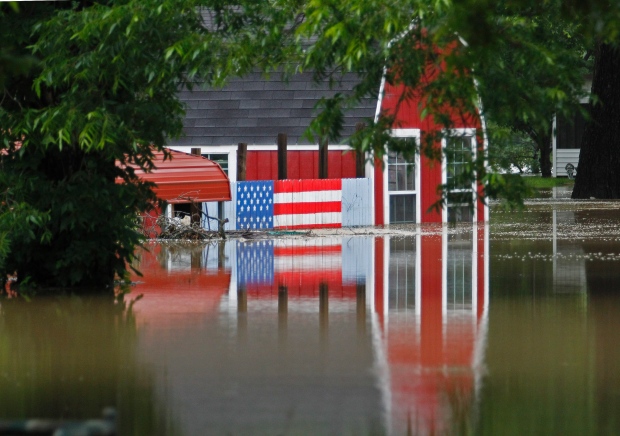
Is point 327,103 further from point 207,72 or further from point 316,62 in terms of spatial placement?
point 207,72

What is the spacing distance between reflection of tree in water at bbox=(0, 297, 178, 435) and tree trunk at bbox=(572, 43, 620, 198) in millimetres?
26306

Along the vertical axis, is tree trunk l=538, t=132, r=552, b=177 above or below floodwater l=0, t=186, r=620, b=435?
above

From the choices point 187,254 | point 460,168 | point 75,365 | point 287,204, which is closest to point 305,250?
point 187,254

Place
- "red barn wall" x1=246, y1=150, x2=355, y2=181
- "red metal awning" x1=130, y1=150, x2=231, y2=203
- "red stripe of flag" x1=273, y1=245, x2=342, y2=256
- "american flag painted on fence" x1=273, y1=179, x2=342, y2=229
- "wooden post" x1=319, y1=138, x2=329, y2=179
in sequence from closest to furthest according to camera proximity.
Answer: "red stripe of flag" x1=273, y1=245, x2=342, y2=256 → "red metal awning" x1=130, y1=150, x2=231, y2=203 → "american flag painted on fence" x1=273, y1=179, x2=342, y2=229 → "wooden post" x1=319, y1=138, x2=329, y2=179 → "red barn wall" x1=246, y1=150, x2=355, y2=181

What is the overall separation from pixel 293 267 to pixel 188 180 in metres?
6.96

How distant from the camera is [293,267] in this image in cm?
1875

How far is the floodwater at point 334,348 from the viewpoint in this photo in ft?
26.3

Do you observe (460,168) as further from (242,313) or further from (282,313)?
(242,313)

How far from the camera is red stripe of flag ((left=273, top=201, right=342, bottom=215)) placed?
27359mm

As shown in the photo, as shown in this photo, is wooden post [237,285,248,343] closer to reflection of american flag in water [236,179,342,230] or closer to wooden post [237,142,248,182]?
reflection of american flag in water [236,179,342,230]

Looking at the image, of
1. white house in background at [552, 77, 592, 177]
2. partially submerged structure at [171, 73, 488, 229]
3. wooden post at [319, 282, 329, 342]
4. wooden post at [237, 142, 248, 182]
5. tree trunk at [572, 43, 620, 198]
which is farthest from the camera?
white house in background at [552, 77, 592, 177]

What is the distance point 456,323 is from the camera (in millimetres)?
A: 12516

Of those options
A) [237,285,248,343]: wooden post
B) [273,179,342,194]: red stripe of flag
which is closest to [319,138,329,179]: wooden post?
[273,179,342,194]: red stripe of flag

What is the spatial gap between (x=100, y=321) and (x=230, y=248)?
32.6ft
